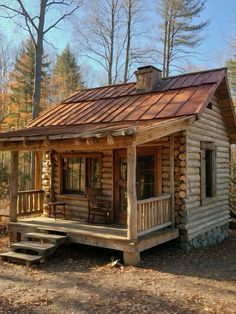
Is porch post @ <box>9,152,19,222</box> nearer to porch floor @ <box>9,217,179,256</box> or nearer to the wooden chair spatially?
porch floor @ <box>9,217,179,256</box>

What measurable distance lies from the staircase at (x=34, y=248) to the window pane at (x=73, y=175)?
2217 mm

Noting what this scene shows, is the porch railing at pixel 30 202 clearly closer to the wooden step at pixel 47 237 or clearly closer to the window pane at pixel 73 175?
the window pane at pixel 73 175

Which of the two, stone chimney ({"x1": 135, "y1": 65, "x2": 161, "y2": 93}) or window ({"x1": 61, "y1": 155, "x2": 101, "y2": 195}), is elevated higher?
stone chimney ({"x1": 135, "y1": 65, "x2": 161, "y2": 93})

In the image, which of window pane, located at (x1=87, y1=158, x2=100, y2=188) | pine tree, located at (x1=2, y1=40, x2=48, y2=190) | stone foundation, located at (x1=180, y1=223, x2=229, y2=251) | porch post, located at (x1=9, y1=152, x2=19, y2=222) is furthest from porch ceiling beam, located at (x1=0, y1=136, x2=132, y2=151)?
pine tree, located at (x1=2, y1=40, x2=48, y2=190)

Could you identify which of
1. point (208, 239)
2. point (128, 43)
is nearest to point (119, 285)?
point (208, 239)

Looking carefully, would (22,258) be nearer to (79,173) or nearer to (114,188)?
(114,188)

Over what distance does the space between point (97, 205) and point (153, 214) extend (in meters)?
2.18

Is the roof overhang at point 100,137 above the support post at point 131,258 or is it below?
above

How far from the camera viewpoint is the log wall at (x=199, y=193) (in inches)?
383

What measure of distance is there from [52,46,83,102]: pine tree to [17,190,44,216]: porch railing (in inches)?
731

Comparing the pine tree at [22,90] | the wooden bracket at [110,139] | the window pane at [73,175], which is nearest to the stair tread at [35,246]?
the window pane at [73,175]

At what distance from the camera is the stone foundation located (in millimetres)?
9695

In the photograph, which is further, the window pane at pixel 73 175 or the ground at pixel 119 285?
the window pane at pixel 73 175

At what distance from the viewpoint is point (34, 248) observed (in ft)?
26.9
